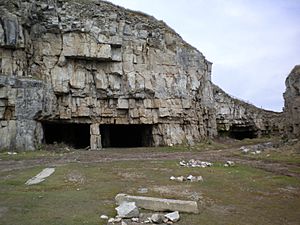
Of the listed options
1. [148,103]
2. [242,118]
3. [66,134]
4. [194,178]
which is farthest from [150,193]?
[242,118]

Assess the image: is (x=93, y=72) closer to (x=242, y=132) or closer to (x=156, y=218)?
(x=156, y=218)

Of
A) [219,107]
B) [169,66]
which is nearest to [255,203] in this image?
[169,66]

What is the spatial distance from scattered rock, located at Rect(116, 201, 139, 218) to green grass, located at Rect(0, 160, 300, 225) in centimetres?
38

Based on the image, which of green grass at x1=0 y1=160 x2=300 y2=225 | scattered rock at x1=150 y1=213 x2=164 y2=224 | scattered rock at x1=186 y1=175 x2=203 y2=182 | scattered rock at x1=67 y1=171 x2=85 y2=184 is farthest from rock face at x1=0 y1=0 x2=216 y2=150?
scattered rock at x1=150 y1=213 x2=164 y2=224

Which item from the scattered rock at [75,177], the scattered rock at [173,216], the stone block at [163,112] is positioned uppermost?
the stone block at [163,112]

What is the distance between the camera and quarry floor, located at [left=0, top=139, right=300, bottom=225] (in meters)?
10.1

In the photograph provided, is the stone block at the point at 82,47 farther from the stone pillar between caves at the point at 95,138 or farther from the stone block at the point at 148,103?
the stone pillar between caves at the point at 95,138

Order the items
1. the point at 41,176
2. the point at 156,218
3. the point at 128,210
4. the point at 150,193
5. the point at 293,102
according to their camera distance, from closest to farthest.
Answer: the point at 156,218 < the point at 128,210 < the point at 150,193 < the point at 41,176 < the point at 293,102

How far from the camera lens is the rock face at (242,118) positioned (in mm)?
55438

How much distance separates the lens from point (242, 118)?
57156mm

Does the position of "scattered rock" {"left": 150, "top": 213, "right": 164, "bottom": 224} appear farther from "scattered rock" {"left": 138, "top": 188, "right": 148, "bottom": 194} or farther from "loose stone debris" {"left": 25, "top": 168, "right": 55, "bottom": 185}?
"loose stone debris" {"left": 25, "top": 168, "right": 55, "bottom": 185}

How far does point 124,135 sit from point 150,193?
36414 millimetres

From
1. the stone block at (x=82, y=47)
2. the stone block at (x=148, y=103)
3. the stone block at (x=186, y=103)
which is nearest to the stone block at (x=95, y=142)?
the stone block at (x=148, y=103)

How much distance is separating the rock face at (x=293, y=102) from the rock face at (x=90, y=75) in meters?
11.3
